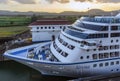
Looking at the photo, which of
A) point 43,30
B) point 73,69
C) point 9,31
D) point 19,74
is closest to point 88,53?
point 73,69

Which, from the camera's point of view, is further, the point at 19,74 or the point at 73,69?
the point at 19,74

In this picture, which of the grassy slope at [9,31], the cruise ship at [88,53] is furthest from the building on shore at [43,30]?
the grassy slope at [9,31]

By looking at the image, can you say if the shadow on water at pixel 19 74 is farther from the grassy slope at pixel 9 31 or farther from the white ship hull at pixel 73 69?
the grassy slope at pixel 9 31

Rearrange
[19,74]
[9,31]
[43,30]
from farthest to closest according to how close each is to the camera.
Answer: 1. [9,31]
2. [43,30]
3. [19,74]

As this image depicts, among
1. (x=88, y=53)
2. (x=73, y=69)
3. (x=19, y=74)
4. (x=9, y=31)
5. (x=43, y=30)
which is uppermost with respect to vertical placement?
(x=43, y=30)

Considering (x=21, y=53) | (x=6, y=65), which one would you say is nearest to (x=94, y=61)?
(x=21, y=53)

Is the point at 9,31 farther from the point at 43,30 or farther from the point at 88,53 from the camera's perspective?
the point at 88,53
